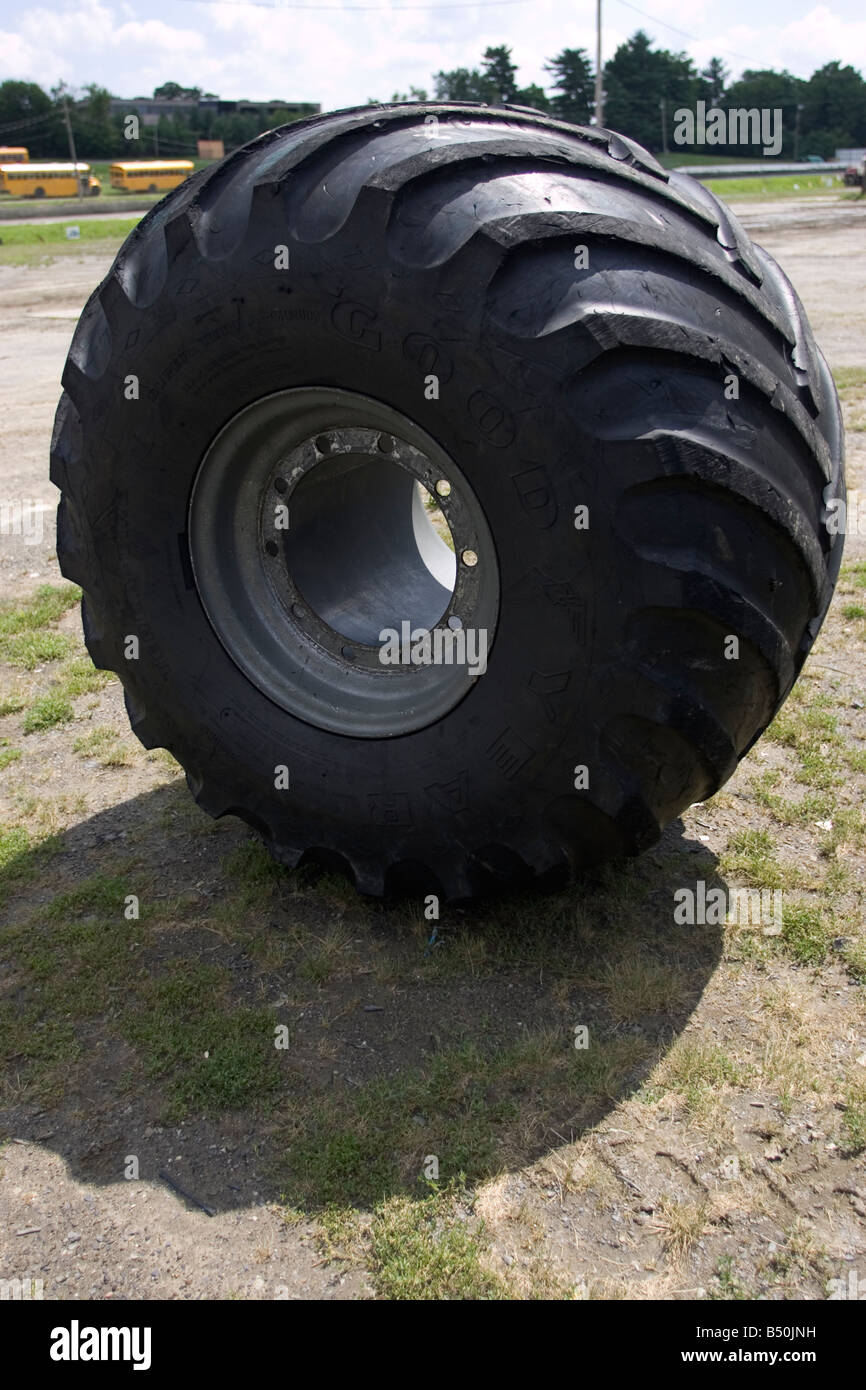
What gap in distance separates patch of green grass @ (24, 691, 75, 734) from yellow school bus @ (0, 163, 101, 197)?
51388 mm

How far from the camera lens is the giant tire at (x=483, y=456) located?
246 cm

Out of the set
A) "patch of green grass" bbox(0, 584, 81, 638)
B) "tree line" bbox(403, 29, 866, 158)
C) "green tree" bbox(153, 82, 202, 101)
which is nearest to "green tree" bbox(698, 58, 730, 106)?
"tree line" bbox(403, 29, 866, 158)

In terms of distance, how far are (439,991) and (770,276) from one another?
6.56 feet

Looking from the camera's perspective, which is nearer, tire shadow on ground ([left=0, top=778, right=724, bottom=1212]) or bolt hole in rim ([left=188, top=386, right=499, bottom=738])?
tire shadow on ground ([left=0, top=778, right=724, bottom=1212])

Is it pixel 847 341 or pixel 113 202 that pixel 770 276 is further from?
pixel 113 202

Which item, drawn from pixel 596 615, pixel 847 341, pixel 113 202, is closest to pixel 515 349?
pixel 596 615

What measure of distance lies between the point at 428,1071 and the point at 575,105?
226 feet

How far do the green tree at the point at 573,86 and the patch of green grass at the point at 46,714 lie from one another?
212ft

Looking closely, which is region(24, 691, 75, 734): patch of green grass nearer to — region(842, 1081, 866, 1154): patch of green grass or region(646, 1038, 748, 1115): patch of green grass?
region(646, 1038, 748, 1115): patch of green grass

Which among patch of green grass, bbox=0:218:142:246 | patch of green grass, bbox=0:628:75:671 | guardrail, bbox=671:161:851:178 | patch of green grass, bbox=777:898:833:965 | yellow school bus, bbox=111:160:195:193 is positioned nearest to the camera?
patch of green grass, bbox=777:898:833:965

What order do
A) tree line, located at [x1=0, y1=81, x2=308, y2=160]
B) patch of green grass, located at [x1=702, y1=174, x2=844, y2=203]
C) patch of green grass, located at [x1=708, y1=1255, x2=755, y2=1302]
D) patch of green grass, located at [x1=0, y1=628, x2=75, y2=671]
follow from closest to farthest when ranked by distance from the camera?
patch of green grass, located at [x1=708, y1=1255, x2=755, y2=1302] < patch of green grass, located at [x1=0, y1=628, x2=75, y2=671] < patch of green grass, located at [x1=702, y1=174, x2=844, y2=203] < tree line, located at [x1=0, y1=81, x2=308, y2=160]

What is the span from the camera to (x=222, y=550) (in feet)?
10.9

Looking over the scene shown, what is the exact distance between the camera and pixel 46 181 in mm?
50219

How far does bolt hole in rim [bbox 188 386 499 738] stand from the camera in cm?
291
